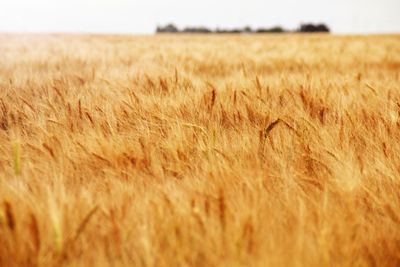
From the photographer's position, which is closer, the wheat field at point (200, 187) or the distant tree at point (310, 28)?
the wheat field at point (200, 187)

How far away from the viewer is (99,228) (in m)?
0.72

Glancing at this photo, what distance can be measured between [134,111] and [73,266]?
101cm

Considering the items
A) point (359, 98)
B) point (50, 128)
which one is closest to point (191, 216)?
point (50, 128)

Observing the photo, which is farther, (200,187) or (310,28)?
(310,28)

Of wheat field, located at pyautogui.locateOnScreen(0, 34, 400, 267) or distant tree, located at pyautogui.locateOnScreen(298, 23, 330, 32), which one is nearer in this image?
wheat field, located at pyautogui.locateOnScreen(0, 34, 400, 267)

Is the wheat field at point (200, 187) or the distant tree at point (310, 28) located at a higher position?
the distant tree at point (310, 28)

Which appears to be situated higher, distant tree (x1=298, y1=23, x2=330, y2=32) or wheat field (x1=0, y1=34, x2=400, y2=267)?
distant tree (x1=298, y1=23, x2=330, y2=32)

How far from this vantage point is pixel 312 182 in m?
0.97

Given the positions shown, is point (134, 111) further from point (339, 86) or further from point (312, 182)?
point (339, 86)

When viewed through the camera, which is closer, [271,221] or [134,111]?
[271,221]

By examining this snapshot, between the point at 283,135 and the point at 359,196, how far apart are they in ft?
1.46

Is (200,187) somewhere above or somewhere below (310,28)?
below

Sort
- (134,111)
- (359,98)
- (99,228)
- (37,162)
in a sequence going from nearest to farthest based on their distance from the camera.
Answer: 1. (99,228)
2. (37,162)
3. (134,111)
4. (359,98)

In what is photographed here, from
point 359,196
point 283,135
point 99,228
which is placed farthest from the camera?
point 283,135
